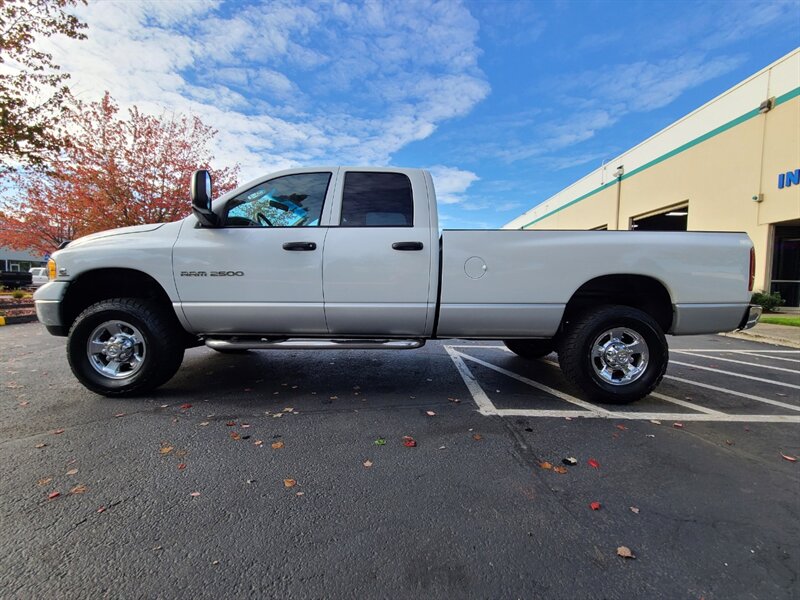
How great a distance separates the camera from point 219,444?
9.37ft

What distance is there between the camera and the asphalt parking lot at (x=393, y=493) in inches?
65.7

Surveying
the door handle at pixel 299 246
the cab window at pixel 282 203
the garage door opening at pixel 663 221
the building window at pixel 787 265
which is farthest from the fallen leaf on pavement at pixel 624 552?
the garage door opening at pixel 663 221

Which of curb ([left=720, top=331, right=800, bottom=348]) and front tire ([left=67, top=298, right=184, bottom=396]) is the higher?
front tire ([left=67, top=298, right=184, bottom=396])

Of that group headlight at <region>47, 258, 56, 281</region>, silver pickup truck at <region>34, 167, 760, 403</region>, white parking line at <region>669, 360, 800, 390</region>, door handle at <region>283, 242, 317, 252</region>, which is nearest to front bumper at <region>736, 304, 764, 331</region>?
silver pickup truck at <region>34, 167, 760, 403</region>

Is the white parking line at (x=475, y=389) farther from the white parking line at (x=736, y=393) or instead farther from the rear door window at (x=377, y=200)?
the white parking line at (x=736, y=393)

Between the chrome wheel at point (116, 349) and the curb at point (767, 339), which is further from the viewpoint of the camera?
the curb at point (767, 339)

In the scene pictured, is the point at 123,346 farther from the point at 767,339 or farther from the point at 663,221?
the point at 663,221

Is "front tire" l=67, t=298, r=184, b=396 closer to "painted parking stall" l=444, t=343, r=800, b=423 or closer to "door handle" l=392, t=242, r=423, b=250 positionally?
"door handle" l=392, t=242, r=423, b=250

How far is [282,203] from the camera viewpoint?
153 inches

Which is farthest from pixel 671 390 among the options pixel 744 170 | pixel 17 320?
pixel 744 170

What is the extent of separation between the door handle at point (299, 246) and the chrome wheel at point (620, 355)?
2786mm

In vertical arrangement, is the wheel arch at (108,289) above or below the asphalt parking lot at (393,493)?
above

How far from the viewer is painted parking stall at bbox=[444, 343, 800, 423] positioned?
360 cm

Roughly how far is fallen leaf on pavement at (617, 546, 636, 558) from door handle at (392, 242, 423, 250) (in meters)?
2.53
